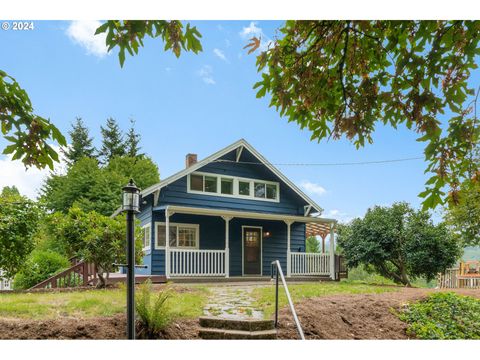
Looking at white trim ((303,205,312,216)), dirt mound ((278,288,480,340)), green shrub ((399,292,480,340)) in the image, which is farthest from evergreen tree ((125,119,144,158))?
white trim ((303,205,312,216))

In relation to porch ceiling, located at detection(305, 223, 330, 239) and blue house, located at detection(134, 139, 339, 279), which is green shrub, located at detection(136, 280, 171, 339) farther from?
porch ceiling, located at detection(305, 223, 330, 239)

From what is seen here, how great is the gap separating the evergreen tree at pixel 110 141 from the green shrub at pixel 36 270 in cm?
114

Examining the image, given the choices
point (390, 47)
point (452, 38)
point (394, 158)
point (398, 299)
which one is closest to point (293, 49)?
point (390, 47)

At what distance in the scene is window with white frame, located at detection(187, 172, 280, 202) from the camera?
7.86 m

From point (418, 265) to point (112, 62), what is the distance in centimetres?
467

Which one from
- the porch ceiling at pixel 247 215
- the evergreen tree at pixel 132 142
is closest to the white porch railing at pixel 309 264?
the porch ceiling at pixel 247 215

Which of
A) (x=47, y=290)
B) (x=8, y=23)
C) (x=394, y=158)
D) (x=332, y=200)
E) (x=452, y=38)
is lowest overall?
(x=47, y=290)

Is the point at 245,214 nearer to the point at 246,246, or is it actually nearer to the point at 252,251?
the point at 246,246

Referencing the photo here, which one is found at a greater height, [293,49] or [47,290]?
[293,49]

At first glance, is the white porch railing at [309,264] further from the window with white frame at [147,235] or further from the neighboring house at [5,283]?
the neighboring house at [5,283]

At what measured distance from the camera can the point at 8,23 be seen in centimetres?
362

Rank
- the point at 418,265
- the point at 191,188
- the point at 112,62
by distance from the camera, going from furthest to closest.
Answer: the point at 191,188 → the point at 418,265 → the point at 112,62
